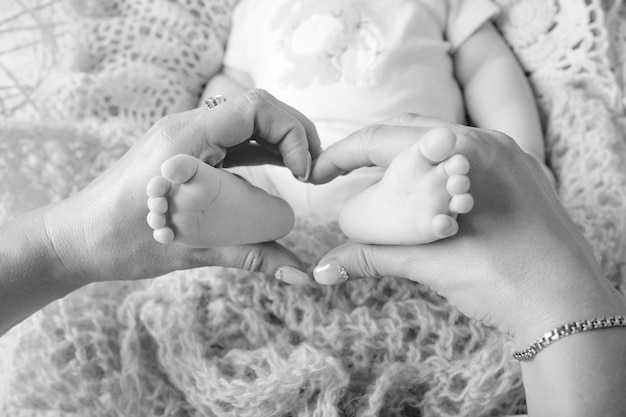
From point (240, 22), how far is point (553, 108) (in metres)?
0.66

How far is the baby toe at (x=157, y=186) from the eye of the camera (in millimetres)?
576

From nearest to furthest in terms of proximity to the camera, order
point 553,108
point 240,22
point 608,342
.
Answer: point 608,342, point 553,108, point 240,22

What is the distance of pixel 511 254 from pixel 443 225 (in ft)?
0.36

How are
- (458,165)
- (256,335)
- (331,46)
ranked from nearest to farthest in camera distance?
1. (458,165)
2. (256,335)
3. (331,46)

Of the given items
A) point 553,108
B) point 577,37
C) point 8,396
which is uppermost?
point 577,37

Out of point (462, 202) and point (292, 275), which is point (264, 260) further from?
point (462, 202)

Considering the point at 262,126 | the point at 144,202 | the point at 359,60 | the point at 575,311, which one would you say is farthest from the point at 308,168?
the point at 359,60

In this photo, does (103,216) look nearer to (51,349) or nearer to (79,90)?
(51,349)

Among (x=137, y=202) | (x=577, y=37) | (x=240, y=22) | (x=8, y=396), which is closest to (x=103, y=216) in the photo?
(x=137, y=202)

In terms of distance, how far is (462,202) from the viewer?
20.8 inches

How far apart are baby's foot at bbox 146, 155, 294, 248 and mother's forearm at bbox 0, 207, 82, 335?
18 centimetres

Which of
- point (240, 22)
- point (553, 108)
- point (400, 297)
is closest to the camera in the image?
Result: point (400, 297)

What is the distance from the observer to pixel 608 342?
23.1 inches

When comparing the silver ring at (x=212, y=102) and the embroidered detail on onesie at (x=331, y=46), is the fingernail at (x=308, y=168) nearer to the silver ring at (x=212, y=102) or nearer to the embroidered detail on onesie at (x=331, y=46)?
the silver ring at (x=212, y=102)
